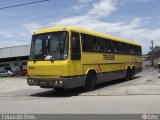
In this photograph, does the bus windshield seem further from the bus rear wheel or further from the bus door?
the bus rear wheel

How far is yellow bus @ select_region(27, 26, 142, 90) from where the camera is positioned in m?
17.5

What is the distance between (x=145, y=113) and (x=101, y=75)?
10206 millimetres

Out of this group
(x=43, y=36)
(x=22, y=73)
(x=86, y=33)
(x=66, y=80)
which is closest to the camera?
(x=66, y=80)

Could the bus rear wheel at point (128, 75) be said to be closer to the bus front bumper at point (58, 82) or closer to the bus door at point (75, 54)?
the bus front bumper at point (58, 82)

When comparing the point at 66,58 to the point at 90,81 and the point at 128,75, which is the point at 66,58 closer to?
the point at 90,81

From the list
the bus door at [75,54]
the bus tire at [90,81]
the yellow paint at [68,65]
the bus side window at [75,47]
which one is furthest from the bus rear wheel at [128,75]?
the bus side window at [75,47]

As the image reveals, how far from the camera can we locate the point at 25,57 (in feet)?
263

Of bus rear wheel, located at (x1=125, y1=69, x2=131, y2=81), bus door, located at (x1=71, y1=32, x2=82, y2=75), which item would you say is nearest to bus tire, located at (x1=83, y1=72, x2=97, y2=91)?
bus door, located at (x1=71, y1=32, x2=82, y2=75)

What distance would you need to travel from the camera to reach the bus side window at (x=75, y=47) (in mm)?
17938

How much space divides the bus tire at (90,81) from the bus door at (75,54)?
4.09 ft

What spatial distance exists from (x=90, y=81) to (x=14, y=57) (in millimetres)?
59892

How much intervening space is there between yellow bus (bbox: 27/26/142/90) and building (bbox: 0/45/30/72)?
54.4m

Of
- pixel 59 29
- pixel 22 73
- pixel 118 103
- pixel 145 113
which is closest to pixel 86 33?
pixel 59 29

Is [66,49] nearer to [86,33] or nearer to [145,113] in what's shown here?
[86,33]
